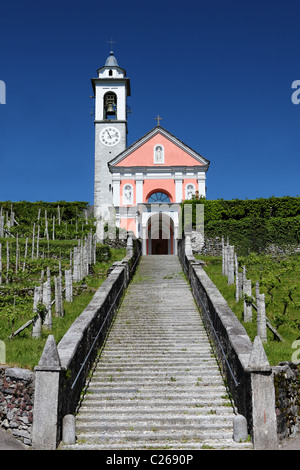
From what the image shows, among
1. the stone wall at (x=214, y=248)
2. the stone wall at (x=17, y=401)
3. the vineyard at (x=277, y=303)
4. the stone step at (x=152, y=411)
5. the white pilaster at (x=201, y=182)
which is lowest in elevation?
the stone step at (x=152, y=411)

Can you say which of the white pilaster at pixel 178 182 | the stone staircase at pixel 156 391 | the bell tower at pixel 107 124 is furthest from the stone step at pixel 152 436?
the bell tower at pixel 107 124

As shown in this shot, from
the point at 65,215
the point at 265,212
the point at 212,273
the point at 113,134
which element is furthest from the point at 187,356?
the point at 113,134

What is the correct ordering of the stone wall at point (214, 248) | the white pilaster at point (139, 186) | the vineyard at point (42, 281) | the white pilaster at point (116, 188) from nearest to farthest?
1. the vineyard at point (42, 281)
2. the stone wall at point (214, 248)
3. the white pilaster at point (139, 186)
4. the white pilaster at point (116, 188)

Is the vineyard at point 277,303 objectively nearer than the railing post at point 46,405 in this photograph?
No

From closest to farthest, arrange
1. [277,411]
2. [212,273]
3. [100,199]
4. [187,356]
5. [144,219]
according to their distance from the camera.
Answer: [277,411], [187,356], [212,273], [144,219], [100,199]

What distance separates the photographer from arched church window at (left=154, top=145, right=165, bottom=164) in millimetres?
34219

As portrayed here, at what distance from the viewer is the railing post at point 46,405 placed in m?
7.05

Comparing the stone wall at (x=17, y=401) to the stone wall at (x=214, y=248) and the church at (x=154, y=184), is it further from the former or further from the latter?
the church at (x=154, y=184)

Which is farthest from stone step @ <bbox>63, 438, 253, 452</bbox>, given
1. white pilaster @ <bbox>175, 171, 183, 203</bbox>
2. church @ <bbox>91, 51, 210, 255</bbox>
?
white pilaster @ <bbox>175, 171, 183, 203</bbox>

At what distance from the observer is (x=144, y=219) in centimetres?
3234

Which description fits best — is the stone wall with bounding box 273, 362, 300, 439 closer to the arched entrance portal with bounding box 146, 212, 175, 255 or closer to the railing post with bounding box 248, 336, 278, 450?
the railing post with bounding box 248, 336, 278, 450

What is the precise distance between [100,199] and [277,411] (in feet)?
106
